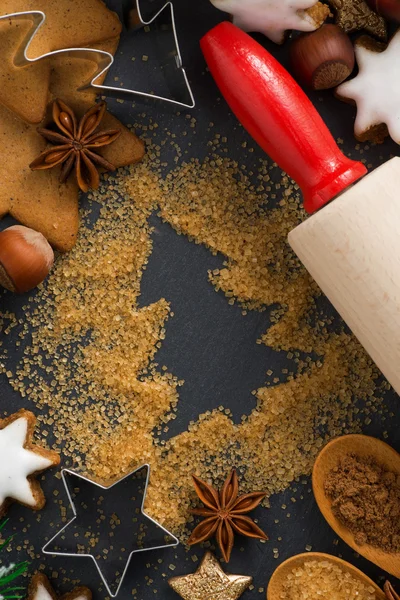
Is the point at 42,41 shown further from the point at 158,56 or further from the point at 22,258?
the point at 22,258

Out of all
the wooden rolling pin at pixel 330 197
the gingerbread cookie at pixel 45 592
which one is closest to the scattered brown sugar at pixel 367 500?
the wooden rolling pin at pixel 330 197

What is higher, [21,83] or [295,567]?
[21,83]

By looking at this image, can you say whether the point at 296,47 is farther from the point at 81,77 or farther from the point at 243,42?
the point at 81,77

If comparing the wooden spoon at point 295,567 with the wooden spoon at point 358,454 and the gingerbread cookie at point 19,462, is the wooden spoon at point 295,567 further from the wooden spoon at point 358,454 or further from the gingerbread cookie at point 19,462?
the gingerbread cookie at point 19,462

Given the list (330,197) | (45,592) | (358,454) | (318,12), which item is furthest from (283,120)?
(45,592)

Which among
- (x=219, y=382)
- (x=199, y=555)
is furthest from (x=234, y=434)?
(x=199, y=555)

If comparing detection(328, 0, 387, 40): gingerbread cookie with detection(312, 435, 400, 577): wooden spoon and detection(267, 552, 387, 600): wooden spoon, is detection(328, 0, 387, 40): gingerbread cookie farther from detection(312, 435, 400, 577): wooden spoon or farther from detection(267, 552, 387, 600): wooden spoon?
detection(267, 552, 387, 600): wooden spoon
